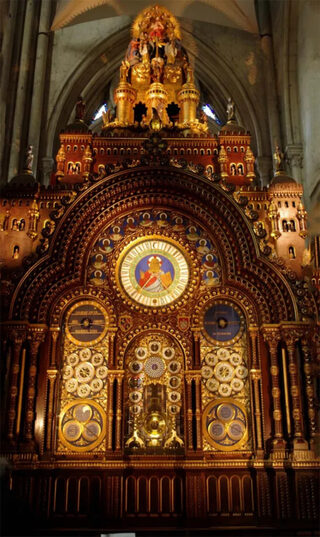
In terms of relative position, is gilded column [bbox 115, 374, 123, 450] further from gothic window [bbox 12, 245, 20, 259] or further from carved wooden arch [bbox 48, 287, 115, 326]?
gothic window [bbox 12, 245, 20, 259]

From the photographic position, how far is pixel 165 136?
10961mm

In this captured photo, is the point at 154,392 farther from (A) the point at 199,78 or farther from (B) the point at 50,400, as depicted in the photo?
(A) the point at 199,78

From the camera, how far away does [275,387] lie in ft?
29.9

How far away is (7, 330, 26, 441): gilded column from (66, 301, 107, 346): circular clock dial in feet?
2.84

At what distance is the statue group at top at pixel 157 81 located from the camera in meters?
12.1

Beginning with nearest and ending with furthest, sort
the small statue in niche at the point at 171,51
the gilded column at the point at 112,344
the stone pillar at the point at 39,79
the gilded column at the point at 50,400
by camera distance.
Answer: the gilded column at the point at 50,400, the gilded column at the point at 112,344, the small statue in niche at the point at 171,51, the stone pillar at the point at 39,79

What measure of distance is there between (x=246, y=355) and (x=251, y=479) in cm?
200

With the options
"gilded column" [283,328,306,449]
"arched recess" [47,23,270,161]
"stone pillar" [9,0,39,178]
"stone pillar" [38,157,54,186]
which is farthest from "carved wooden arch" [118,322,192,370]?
"arched recess" [47,23,270,161]

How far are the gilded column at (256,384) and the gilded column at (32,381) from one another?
358cm

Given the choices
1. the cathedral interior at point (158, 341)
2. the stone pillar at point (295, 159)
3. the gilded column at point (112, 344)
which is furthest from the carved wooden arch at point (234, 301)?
the stone pillar at point (295, 159)

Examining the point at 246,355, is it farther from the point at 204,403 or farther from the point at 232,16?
the point at 232,16

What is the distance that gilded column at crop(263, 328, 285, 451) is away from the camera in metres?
8.77

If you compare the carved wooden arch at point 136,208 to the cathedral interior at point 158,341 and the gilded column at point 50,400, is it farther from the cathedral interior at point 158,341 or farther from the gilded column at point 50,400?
the gilded column at point 50,400

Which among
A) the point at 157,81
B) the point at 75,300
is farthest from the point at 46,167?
the point at 75,300
